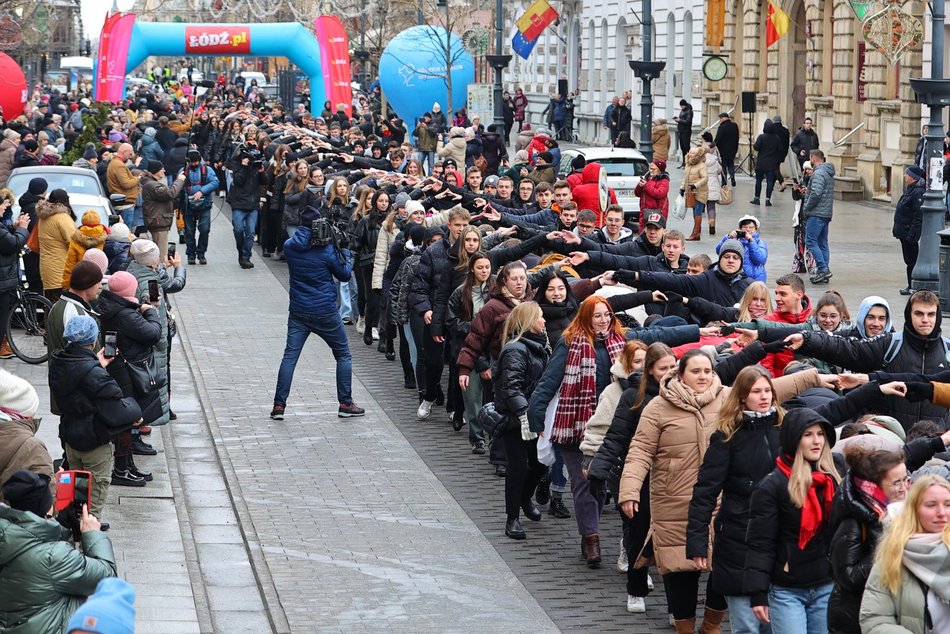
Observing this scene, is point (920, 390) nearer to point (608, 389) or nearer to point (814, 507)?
point (814, 507)

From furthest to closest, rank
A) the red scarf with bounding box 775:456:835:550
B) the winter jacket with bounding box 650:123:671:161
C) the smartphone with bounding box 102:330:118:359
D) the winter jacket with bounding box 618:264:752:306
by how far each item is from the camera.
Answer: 1. the winter jacket with bounding box 650:123:671:161
2. the winter jacket with bounding box 618:264:752:306
3. the smartphone with bounding box 102:330:118:359
4. the red scarf with bounding box 775:456:835:550

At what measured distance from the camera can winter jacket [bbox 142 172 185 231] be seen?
814 inches

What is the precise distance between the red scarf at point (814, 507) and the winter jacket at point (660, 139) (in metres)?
25.2

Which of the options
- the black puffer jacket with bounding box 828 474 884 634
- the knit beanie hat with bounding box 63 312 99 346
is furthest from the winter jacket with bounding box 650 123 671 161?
the black puffer jacket with bounding box 828 474 884 634

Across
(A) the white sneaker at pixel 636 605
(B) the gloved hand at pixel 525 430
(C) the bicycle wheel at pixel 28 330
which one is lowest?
(A) the white sneaker at pixel 636 605

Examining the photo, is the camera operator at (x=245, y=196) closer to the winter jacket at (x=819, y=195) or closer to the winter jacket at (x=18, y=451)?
the winter jacket at (x=819, y=195)

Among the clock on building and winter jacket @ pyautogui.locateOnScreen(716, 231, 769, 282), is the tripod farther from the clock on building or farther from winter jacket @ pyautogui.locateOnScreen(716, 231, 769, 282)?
winter jacket @ pyautogui.locateOnScreen(716, 231, 769, 282)

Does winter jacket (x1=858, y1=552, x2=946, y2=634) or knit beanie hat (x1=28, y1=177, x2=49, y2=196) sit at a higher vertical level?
knit beanie hat (x1=28, y1=177, x2=49, y2=196)

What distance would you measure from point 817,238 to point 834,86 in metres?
14.5

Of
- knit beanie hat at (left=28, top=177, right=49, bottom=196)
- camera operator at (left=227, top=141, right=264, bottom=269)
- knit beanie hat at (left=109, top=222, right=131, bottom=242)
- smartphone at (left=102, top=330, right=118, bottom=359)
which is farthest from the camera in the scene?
camera operator at (left=227, top=141, right=264, bottom=269)

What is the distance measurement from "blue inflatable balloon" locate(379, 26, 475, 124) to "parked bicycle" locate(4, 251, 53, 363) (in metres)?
27.8

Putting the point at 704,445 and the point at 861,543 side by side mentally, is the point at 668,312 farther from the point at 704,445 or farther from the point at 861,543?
the point at 861,543

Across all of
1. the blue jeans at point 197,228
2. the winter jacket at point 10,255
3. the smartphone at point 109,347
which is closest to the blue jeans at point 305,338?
the smartphone at point 109,347

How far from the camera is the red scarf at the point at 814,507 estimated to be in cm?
676
